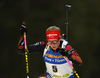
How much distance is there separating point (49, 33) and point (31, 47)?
588 mm

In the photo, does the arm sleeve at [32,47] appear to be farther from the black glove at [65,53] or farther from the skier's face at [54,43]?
the black glove at [65,53]

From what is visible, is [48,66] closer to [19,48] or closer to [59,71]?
[59,71]

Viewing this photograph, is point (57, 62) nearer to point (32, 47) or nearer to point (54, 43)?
point (54, 43)

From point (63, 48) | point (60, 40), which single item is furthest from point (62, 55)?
point (60, 40)

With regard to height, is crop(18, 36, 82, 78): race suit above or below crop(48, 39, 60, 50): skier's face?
below

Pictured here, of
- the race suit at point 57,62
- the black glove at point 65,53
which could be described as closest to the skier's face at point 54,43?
the race suit at point 57,62

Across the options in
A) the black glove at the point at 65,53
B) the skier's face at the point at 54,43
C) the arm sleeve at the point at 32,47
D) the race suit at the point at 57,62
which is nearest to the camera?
the black glove at the point at 65,53

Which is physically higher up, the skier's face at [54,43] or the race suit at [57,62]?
the skier's face at [54,43]

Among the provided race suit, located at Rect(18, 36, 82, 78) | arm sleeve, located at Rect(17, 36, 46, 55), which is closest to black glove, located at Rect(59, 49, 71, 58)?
race suit, located at Rect(18, 36, 82, 78)

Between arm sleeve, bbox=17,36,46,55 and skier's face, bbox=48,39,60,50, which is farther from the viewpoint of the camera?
arm sleeve, bbox=17,36,46,55

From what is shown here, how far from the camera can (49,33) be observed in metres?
3.25

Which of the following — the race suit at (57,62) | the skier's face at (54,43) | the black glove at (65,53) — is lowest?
the race suit at (57,62)

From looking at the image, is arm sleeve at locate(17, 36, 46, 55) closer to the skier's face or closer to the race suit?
the race suit

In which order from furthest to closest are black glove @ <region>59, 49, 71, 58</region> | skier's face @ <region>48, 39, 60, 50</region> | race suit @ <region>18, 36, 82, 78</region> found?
1. race suit @ <region>18, 36, 82, 78</region>
2. skier's face @ <region>48, 39, 60, 50</region>
3. black glove @ <region>59, 49, 71, 58</region>
